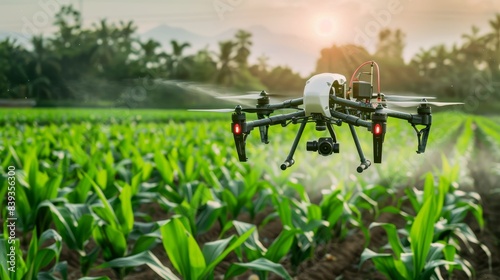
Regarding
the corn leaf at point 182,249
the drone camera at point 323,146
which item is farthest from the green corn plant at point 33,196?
the drone camera at point 323,146

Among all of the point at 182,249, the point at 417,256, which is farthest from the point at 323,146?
the point at 417,256

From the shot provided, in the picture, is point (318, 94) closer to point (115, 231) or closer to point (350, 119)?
point (350, 119)

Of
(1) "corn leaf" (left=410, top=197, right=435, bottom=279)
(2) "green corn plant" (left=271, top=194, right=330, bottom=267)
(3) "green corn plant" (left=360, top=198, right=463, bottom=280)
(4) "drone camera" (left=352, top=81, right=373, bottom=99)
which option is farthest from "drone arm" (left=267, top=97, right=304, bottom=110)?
(2) "green corn plant" (left=271, top=194, right=330, bottom=267)

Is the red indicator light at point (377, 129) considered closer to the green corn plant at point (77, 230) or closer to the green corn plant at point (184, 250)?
the green corn plant at point (184, 250)

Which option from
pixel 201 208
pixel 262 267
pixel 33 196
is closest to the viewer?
pixel 262 267

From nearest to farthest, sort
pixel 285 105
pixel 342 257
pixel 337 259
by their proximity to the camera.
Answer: pixel 285 105 < pixel 337 259 < pixel 342 257

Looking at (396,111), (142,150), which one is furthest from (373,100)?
(142,150)
